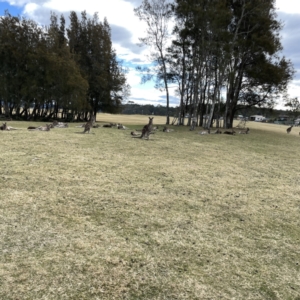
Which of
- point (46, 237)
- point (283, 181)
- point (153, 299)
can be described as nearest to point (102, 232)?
point (46, 237)

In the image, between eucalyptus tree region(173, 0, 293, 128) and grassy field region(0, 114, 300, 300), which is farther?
eucalyptus tree region(173, 0, 293, 128)

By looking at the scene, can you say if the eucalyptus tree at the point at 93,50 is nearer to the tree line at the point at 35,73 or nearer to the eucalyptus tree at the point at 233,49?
the tree line at the point at 35,73

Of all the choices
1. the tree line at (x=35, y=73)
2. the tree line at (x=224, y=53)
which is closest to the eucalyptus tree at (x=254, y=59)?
the tree line at (x=224, y=53)

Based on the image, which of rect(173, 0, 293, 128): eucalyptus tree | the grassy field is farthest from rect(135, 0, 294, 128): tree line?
the grassy field

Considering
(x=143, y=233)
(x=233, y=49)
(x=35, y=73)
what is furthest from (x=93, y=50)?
(x=143, y=233)

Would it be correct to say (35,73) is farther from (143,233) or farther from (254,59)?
(143,233)

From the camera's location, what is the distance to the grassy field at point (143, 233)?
2547 millimetres

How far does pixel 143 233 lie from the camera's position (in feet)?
11.7

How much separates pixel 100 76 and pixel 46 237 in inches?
1241

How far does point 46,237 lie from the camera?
3287mm

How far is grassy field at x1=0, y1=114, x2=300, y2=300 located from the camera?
8.36 ft

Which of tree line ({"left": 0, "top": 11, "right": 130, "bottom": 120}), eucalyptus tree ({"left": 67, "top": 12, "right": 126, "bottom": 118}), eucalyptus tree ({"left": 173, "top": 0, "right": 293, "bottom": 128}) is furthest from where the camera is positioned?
eucalyptus tree ({"left": 67, "top": 12, "right": 126, "bottom": 118})

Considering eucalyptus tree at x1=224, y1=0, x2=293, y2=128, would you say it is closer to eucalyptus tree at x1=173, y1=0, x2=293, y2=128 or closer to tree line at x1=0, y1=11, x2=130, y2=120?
eucalyptus tree at x1=173, y1=0, x2=293, y2=128

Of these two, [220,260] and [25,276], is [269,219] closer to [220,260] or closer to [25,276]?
[220,260]
